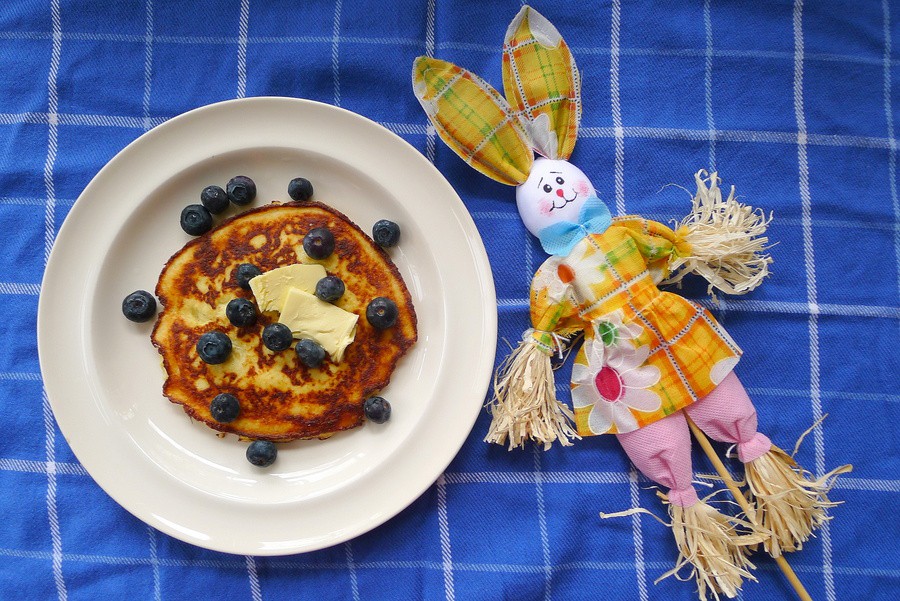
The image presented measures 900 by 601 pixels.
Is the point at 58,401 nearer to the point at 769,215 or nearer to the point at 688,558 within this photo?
the point at 688,558

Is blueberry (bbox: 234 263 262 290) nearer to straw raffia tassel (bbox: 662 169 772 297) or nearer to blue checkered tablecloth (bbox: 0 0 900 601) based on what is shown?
blue checkered tablecloth (bbox: 0 0 900 601)

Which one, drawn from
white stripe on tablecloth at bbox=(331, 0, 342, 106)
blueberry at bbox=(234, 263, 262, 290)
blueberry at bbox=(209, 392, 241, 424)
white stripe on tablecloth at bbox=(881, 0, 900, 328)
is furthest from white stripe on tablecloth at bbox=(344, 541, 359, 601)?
white stripe on tablecloth at bbox=(881, 0, 900, 328)

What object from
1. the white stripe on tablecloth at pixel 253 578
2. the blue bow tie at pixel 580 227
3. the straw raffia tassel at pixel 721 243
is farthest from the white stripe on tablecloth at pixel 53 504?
the straw raffia tassel at pixel 721 243

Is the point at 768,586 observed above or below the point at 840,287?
below

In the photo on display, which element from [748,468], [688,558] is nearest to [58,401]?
[688,558]

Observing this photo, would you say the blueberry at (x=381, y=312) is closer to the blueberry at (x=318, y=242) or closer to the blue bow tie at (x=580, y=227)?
the blueberry at (x=318, y=242)

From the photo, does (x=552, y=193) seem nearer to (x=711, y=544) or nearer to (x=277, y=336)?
(x=277, y=336)

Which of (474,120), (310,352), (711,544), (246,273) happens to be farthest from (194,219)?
(711,544)
